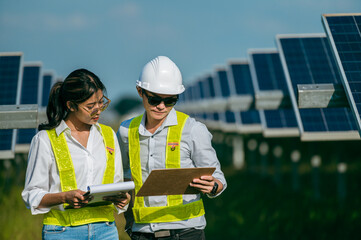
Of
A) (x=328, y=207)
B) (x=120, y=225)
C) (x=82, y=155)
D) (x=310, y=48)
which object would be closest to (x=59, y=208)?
(x=82, y=155)

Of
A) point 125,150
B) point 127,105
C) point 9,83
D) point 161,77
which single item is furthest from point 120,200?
point 127,105

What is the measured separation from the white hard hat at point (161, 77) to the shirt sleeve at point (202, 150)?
0.33 m

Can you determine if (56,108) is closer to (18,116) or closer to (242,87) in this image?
(18,116)

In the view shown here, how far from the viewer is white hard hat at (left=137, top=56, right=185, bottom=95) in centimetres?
424

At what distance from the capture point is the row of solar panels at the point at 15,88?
703cm

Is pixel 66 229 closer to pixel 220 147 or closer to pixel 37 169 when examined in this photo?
pixel 37 169

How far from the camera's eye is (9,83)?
27.2 ft

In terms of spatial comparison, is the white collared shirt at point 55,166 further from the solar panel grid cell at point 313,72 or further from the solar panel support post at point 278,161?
the solar panel support post at point 278,161

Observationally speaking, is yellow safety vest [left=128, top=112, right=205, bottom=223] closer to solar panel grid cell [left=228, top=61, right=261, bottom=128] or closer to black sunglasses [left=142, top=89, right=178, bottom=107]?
black sunglasses [left=142, top=89, right=178, bottom=107]

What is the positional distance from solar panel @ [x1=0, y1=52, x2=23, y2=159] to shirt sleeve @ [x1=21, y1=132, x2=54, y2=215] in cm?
330

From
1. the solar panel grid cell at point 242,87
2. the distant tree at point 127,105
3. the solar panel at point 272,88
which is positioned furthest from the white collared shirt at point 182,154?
the distant tree at point 127,105

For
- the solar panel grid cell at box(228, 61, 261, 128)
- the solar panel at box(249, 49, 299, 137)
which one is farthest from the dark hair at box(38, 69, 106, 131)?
the solar panel grid cell at box(228, 61, 261, 128)

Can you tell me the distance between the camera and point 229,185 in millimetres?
15695

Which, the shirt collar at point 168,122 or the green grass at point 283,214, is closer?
the shirt collar at point 168,122
